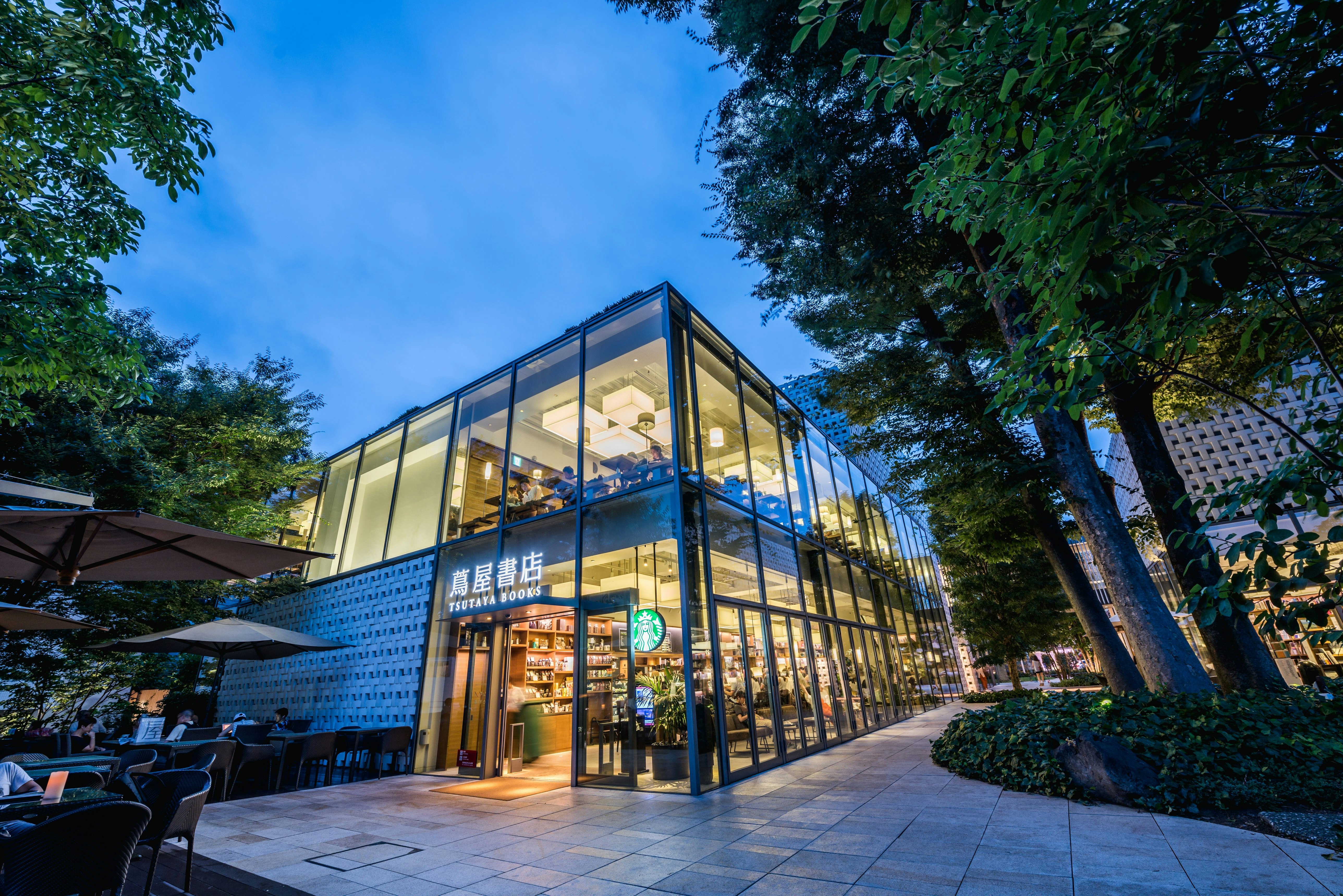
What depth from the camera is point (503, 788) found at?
7.45 meters

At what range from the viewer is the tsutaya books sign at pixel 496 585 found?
851 centimetres

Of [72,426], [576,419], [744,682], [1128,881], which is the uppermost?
[72,426]

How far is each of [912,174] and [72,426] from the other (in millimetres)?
16333

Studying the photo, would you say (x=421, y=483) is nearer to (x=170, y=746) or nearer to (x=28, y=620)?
(x=170, y=746)

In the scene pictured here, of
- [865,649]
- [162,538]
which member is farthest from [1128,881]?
[865,649]

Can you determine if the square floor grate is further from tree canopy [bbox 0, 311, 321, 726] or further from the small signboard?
tree canopy [bbox 0, 311, 321, 726]

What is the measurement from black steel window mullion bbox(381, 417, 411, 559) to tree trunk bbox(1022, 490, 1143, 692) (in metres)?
12.3

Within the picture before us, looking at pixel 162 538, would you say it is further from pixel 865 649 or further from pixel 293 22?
pixel 293 22

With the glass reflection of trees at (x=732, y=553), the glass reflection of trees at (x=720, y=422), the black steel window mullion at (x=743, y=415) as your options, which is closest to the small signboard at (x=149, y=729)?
the glass reflection of trees at (x=732, y=553)

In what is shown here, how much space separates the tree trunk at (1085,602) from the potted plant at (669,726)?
6.16 m

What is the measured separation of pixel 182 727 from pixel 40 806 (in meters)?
6.57

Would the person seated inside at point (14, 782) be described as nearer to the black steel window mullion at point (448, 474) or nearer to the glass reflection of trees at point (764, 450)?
the black steel window mullion at point (448, 474)

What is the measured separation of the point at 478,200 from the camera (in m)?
151

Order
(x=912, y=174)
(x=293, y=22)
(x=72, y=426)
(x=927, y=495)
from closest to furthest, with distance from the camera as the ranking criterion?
(x=912, y=174)
(x=927, y=495)
(x=72, y=426)
(x=293, y=22)
